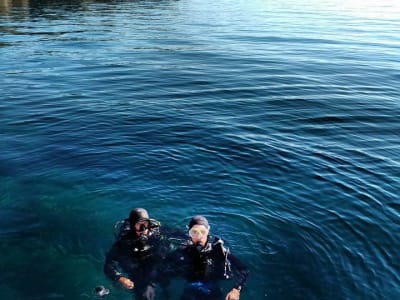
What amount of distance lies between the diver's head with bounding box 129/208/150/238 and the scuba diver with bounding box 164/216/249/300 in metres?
1.14

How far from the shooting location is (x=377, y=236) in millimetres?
12391

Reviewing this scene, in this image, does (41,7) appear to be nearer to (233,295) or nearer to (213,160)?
(213,160)

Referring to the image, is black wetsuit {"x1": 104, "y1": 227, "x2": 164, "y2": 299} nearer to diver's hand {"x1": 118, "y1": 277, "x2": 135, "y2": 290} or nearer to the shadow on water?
diver's hand {"x1": 118, "y1": 277, "x2": 135, "y2": 290}

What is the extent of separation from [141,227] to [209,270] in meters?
1.97

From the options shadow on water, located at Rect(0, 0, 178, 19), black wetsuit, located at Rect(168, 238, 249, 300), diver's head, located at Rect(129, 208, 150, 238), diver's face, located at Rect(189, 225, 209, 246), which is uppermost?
diver's face, located at Rect(189, 225, 209, 246)

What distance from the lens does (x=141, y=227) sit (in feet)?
34.1

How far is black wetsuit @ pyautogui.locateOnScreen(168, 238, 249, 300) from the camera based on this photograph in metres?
9.81

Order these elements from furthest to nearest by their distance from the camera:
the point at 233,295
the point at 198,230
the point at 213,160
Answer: the point at 213,160 < the point at 198,230 < the point at 233,295

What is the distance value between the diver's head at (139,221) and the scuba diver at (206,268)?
3.74ft

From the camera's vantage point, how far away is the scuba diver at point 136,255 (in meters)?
10.3

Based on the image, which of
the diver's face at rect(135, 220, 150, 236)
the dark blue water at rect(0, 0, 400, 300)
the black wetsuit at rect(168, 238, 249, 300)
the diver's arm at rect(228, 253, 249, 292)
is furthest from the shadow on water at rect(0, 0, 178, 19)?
the diver's arm at rect(228, 253, 249, 292)

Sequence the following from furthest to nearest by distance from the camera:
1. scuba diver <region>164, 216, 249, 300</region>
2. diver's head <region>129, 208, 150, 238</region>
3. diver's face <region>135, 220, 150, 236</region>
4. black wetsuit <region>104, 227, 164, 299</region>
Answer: black wetsuit <region>104, 227, 164, 299</region>, diver's face <region>135, 220, 150, 236</region>, diver's head <region>129, 208, 150, 238</region>, scuba diver <region>164, 216, 249, 300</region>

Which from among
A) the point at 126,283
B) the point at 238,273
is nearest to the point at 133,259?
the point at 126,283

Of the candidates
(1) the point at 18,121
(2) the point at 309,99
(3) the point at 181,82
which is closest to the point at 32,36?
(3) the point at 181,82
